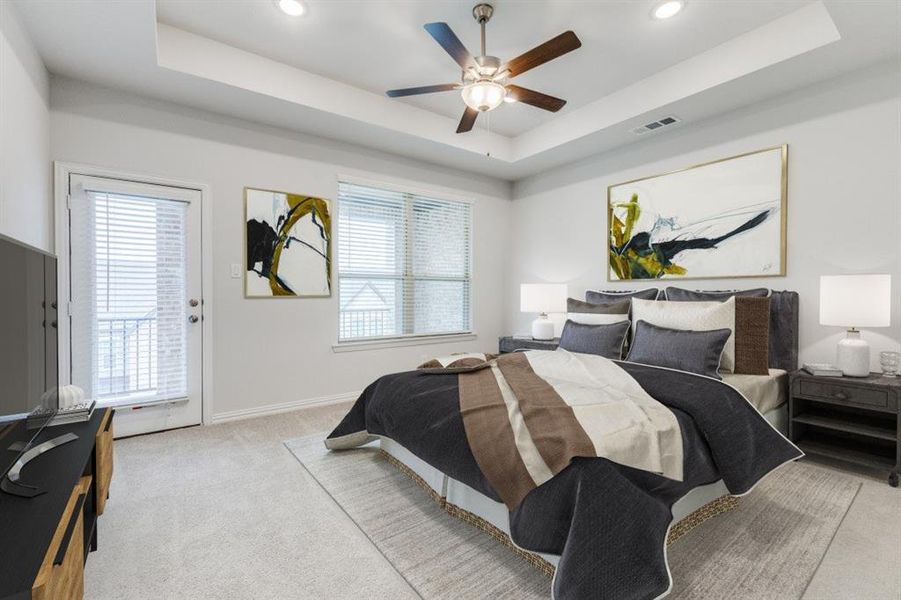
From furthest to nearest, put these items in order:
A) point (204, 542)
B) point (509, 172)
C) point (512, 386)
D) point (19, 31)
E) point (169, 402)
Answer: point (509, 172) < point (169, 402) < point (19, 31) < point (512, 386) < point (204, 542)

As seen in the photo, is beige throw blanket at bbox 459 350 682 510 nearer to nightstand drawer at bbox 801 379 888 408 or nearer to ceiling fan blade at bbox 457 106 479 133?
nightstand drawer at bbox 801 379 888 408

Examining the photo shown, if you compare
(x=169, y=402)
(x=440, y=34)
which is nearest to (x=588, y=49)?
(x=440, y=34)

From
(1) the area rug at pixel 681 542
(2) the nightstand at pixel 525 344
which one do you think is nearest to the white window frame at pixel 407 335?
(2) the nightstand at pixel 525 344

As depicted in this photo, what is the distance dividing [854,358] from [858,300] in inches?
14.7

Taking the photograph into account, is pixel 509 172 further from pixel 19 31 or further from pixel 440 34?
pixel 19 31

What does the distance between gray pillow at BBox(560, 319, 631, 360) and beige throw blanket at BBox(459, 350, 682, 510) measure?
110cm

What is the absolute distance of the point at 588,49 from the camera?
10.1ft

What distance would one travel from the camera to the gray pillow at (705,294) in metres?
3.15

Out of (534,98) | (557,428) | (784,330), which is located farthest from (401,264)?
(784,330)

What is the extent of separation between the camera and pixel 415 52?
312 cm

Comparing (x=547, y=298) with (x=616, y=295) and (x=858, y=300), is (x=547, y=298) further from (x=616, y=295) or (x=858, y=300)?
(x=858, y=300)

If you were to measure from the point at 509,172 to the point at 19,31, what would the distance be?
13.7ft

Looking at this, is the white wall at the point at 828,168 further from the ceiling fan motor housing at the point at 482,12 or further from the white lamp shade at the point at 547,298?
the ceiling fan motor housing at the point at 482,12

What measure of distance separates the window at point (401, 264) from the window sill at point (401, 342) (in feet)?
0.18
